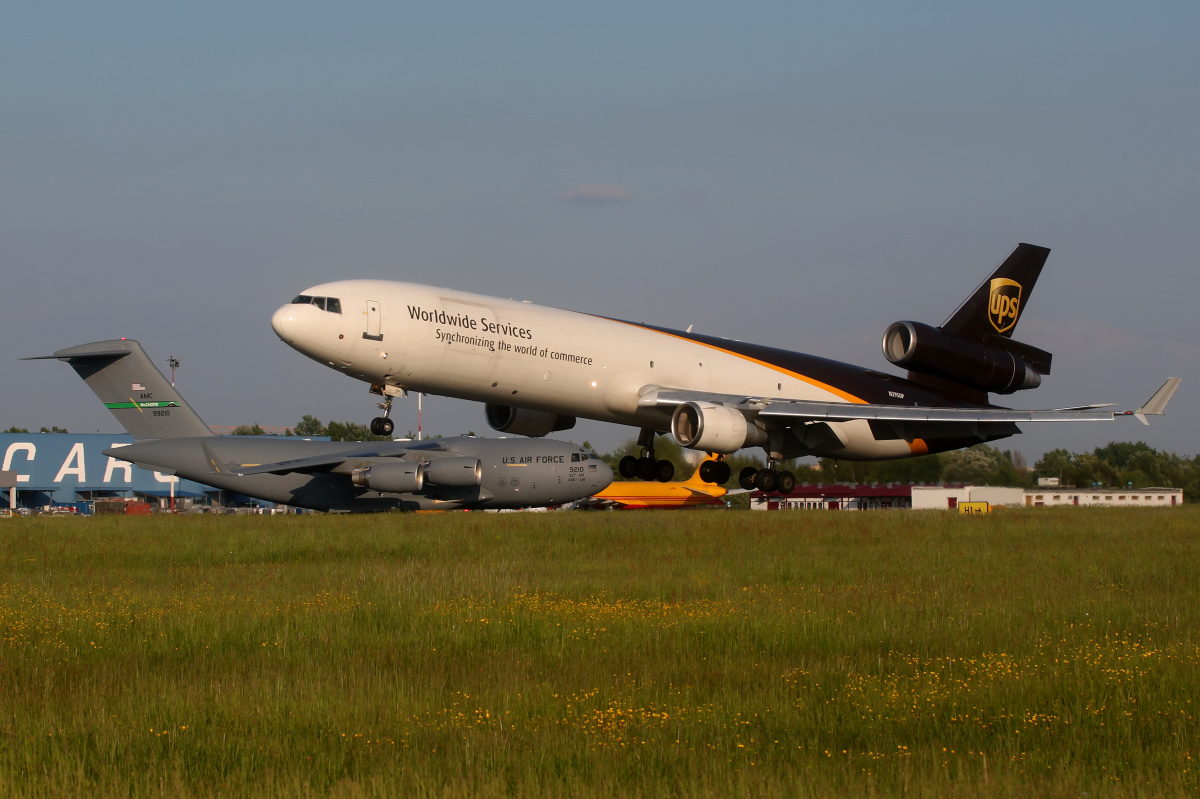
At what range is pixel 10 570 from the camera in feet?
86.9

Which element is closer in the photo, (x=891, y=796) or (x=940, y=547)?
(x=891, y=796)

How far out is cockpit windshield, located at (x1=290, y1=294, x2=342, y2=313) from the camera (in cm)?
2503

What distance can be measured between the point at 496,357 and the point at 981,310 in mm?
18218

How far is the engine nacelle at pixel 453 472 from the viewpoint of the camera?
46656 millimetres

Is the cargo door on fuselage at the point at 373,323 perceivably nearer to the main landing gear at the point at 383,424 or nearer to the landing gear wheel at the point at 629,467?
the main landing gear at the point at 383,424

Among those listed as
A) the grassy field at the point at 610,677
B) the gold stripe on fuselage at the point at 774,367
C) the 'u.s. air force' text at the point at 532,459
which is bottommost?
the grassy field at the point at 610,677

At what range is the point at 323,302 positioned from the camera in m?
25.2

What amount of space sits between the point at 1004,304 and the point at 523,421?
16976mm

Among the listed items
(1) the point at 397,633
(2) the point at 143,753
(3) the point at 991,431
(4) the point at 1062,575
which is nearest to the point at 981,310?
(3) the point at 991,431

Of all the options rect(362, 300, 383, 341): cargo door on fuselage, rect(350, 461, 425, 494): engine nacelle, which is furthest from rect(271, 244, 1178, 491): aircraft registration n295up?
rect(350, 461, 425, 494): engine nacelle

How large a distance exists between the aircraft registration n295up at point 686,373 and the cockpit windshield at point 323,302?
34 millimetres

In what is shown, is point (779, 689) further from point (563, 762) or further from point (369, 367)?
point (369, 367)

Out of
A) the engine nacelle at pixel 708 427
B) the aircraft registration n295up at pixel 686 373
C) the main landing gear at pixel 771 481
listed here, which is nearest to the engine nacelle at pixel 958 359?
the aircraft registration n295up at pixel 686 373

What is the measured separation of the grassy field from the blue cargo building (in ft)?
165
